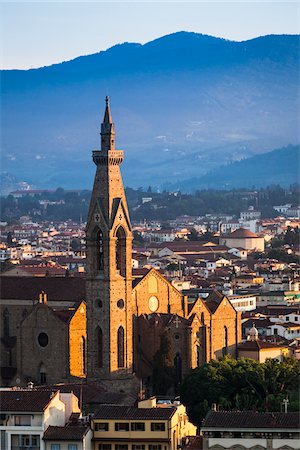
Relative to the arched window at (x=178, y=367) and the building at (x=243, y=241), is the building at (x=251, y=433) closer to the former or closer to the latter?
the arched window at (x=178, y=367)

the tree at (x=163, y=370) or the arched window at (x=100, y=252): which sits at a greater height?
the arched window at (x=100, y=252)

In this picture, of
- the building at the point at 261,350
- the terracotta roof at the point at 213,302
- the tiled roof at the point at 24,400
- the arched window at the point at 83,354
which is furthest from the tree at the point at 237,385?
the tiled roof at the point at 24,400

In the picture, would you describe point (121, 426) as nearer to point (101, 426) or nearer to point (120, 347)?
point (101, 426)

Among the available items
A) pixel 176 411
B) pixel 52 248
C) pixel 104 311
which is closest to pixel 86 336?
pixel 104 311

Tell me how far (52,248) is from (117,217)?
7904cm

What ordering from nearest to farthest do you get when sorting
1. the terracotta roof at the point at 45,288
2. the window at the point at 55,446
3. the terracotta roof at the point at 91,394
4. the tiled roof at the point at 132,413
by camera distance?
1. the window at the point at 55,446
2. the tiled roof at the point at 132,413
3. the terracotta roof at the point at 91,394
4. the terracotta roof at the point at 45,288

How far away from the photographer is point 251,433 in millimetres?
28484

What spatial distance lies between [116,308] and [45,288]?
4.08 m

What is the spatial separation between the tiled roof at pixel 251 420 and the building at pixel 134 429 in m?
1.49

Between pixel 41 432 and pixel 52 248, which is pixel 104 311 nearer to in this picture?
pixel 41 432

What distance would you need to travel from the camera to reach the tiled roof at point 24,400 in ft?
98.7

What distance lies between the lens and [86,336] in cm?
4538

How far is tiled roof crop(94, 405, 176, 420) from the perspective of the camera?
30.6 meters

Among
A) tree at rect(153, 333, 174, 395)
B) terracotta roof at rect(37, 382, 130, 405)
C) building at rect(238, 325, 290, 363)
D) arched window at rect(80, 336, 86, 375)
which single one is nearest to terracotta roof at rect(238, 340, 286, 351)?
building at rect(238, 325, 290, 363)
